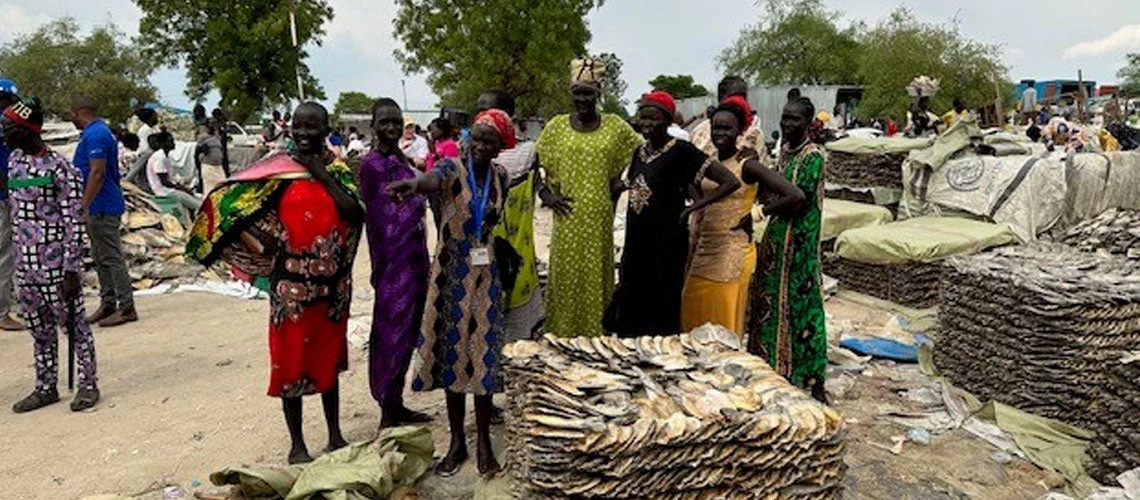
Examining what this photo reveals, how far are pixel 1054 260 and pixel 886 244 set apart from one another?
1.63 metres

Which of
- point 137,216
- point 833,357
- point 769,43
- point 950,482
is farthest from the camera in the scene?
point 769,43

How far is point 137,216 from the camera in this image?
8.77m

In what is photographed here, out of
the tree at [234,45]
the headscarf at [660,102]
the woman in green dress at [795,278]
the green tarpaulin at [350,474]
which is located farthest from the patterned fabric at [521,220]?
the tree at [234,45]

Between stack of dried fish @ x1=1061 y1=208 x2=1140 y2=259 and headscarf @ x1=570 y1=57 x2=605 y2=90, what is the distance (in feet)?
13.4

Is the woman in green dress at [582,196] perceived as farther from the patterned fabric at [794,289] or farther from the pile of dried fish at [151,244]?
the pile of dried fish at [151,244]

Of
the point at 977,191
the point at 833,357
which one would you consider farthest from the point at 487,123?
the point at 977,191

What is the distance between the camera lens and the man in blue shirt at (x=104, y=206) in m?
5.60

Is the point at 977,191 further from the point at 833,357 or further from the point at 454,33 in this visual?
the point at 454,33

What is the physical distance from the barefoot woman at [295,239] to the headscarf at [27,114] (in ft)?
4.94

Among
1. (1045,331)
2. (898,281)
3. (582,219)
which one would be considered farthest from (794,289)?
(898,281)

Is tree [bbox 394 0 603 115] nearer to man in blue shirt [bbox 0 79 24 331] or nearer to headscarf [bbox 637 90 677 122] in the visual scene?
man in blue shirt [bbox 0 79 24 331]

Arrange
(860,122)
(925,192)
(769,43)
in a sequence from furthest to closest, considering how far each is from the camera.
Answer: (769,43) → (860,122) → (925,192)

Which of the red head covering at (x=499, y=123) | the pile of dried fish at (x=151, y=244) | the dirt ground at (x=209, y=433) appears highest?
the red head covering at (x=499, y=123)

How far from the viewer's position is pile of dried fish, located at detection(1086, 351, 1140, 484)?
3.38m
